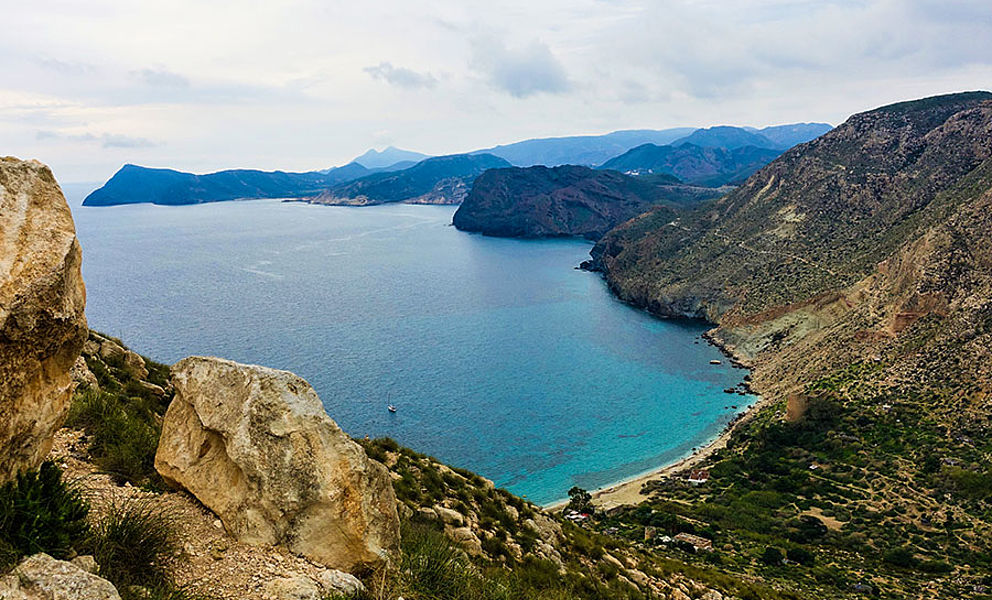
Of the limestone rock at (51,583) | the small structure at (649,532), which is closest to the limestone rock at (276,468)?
the limestone rock at (51,583)

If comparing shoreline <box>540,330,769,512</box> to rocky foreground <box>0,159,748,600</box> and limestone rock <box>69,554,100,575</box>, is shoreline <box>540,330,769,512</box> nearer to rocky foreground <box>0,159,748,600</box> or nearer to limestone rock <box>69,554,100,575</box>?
rocky foreground <box>0,159,748,600</box>

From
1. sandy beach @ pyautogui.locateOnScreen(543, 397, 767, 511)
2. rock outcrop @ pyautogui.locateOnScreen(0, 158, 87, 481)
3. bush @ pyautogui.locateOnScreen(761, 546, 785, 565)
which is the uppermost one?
rock outcrop @ pyautogui.locateOnScreen(0, 158, 87, 481)

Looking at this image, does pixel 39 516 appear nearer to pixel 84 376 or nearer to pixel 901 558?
pixel 84 376

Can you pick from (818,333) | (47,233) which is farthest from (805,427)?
(47,233)

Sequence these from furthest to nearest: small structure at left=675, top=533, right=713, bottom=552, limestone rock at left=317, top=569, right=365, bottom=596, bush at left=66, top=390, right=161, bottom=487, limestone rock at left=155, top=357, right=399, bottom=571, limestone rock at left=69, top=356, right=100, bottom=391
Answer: small structure at left=675, top=533, right=713, bottom=552
limestone rock at left=69, top=356, right=100, bottom=391
bush at left=66, top=390, right=161, bottom=487
limestone rock at left=155, top=357, right=399, bottom=571
limestone rock at left=317, top=569, right=365, bottom=596

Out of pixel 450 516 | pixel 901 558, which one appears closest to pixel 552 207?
pixel 901 558

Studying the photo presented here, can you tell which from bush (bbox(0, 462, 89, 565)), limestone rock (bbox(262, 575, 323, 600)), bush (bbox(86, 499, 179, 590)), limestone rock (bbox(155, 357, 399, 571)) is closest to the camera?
bush (bbox(0, 462, 89, 565))

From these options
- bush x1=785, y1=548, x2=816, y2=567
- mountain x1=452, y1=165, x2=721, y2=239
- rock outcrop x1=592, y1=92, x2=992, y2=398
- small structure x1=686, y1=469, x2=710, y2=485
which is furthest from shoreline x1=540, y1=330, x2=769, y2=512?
→ mountain x1=452, y1=165, x2=721, y2=239
